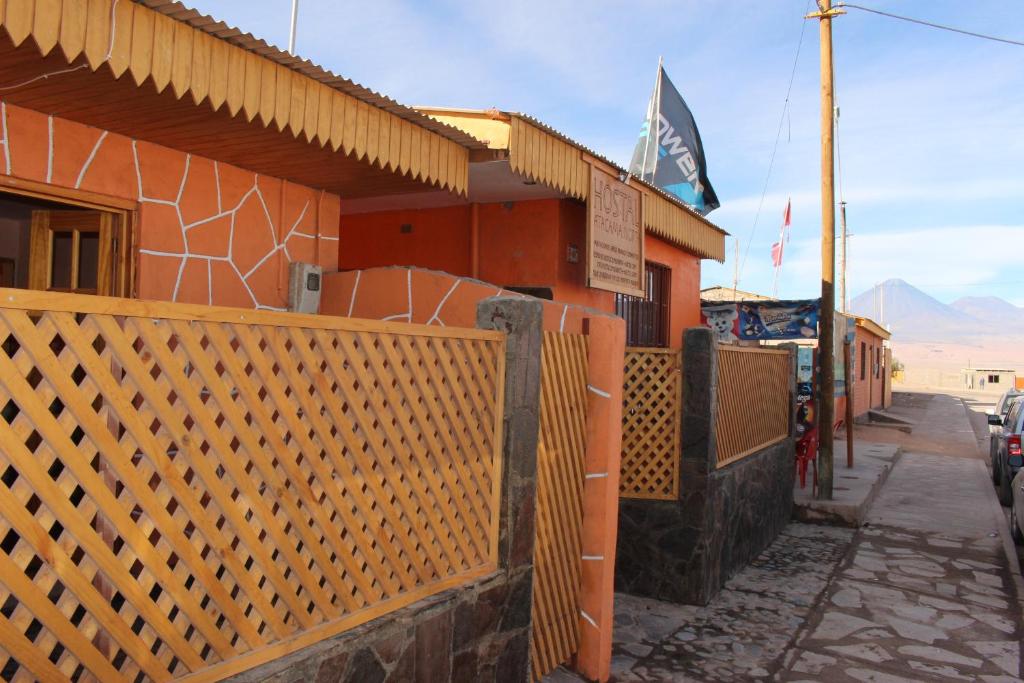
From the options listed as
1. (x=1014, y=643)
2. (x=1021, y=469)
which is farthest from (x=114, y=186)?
(x=1021, y=469)

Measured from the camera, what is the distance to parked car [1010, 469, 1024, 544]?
316 inches

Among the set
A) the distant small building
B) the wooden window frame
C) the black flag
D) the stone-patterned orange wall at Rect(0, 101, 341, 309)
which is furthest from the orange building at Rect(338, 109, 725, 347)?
the distant small building

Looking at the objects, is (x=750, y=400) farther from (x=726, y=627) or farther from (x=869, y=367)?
(x=869, y=367)

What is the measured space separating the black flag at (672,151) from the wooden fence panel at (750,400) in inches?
95.0

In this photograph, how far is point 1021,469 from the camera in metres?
8.36

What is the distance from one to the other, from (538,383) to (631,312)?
603 cm

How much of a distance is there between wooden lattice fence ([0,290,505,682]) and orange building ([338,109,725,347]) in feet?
10.3

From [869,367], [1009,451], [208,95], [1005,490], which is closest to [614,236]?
[208,95]

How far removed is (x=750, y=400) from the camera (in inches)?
321

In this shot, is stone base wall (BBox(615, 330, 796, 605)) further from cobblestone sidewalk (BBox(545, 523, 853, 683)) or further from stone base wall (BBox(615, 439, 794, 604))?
cobblestone sidewalk (BBox(545, 523, 853, 683))

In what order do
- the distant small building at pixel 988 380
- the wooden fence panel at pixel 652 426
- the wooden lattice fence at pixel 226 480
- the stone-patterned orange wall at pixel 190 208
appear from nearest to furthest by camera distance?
1. the wooden lattice fence at pixel 226 480
2. the stone-patterned orange wall at pixel 190 208
3. the wooden fence panel at pixel 652 426
4. the distant small building at pixel 988 380

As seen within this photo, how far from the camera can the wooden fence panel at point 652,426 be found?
21.1 feet

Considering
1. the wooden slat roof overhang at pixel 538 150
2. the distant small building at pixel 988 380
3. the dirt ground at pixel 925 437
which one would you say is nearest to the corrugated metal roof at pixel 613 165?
the wooden slat roof overhang at pixel 538 150

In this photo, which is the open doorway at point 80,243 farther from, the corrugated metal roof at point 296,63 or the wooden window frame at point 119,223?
the corrugated metal roof at point 296,63
